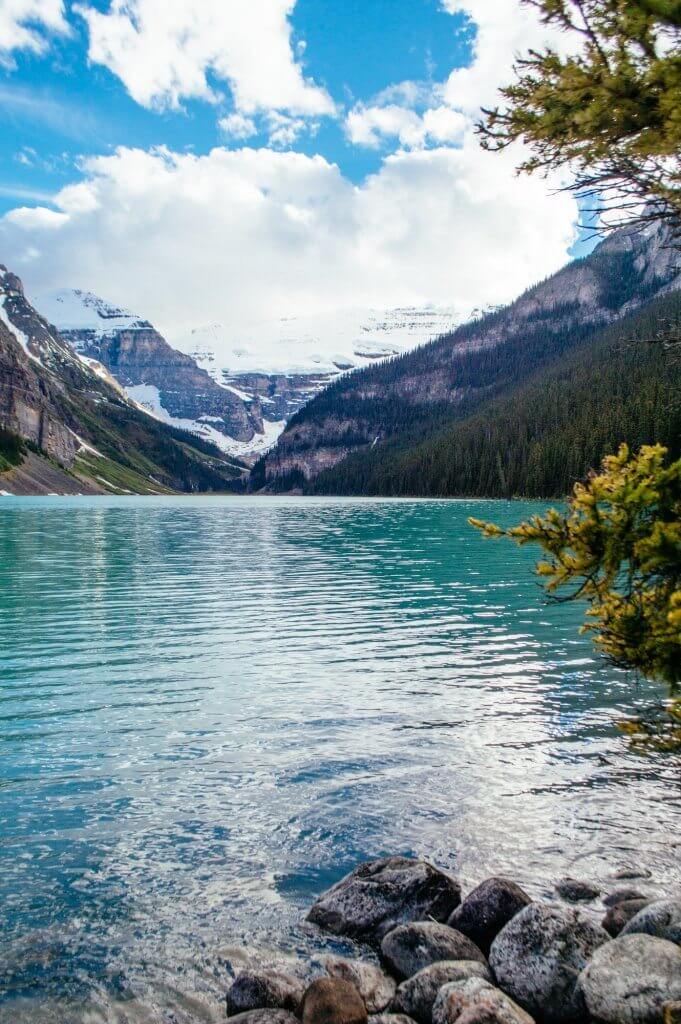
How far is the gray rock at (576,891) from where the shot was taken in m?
9.32

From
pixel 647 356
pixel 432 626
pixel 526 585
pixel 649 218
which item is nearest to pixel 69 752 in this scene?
pixel 649 218

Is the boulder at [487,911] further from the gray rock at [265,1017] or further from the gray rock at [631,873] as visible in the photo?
the gray rock at [265,1017]

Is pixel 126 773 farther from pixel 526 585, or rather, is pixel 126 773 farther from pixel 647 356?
pixel 647 356

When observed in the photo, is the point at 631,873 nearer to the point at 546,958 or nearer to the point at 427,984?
the point at 546,958

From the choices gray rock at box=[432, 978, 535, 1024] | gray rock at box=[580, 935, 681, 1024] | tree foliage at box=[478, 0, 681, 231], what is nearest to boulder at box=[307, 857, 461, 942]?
gray rock at box=[432, 978, 535, 1024]

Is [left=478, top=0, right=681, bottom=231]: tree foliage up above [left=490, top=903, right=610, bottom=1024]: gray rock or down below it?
above

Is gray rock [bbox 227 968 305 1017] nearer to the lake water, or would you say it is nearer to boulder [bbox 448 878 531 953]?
the lake water

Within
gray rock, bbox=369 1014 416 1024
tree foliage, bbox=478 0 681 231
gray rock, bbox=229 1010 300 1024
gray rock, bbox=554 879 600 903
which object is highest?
tree foliage, bbox=478 0 681 231

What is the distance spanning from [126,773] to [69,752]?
6.27 ft

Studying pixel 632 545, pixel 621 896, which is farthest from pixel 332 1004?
pixel 632 545

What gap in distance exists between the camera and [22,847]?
1067 centimetres

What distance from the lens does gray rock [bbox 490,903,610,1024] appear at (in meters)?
6.88

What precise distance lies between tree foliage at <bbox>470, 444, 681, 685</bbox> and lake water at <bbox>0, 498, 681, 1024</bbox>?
427 cm

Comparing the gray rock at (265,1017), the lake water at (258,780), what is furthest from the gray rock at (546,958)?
the gray rock at (265,1017)
